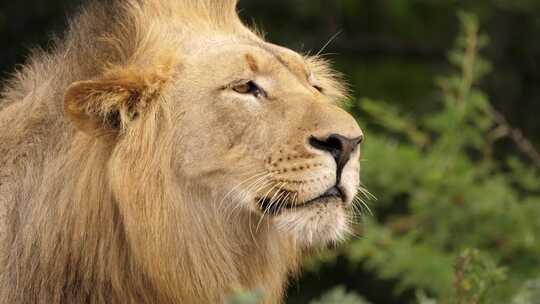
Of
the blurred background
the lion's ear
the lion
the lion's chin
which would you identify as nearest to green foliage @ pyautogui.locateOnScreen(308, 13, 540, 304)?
the blurred background

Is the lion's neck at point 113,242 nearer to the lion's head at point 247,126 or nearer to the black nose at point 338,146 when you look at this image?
the lion's head at point 247,126

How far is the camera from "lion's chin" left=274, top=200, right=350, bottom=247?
149 inches

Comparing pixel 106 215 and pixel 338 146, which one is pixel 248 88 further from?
pixel 106 215

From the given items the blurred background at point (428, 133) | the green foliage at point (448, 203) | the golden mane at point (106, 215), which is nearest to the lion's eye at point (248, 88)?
the golden mane at point (106, 215)

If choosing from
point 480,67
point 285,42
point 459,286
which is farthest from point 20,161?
point 285,42

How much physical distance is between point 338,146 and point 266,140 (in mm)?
263

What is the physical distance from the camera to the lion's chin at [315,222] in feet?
12.4

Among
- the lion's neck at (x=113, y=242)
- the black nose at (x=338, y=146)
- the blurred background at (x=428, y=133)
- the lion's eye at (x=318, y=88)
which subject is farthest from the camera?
the blurred background at (x=428, y=133)

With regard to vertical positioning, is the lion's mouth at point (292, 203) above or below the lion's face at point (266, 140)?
Result: below

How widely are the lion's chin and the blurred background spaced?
1.25 feet

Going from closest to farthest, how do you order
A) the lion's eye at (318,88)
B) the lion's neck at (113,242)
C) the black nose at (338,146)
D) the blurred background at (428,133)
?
the black nose at (338,146)
the lion's neck at (113,242)
the lion's eye at (318,88)
the blurred background at (428,133)

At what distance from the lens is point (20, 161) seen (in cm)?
403

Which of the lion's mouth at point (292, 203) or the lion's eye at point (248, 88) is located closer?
the lion's mouth at point (292, 203)

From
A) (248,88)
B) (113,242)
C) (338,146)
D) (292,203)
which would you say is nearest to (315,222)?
(292,203)
